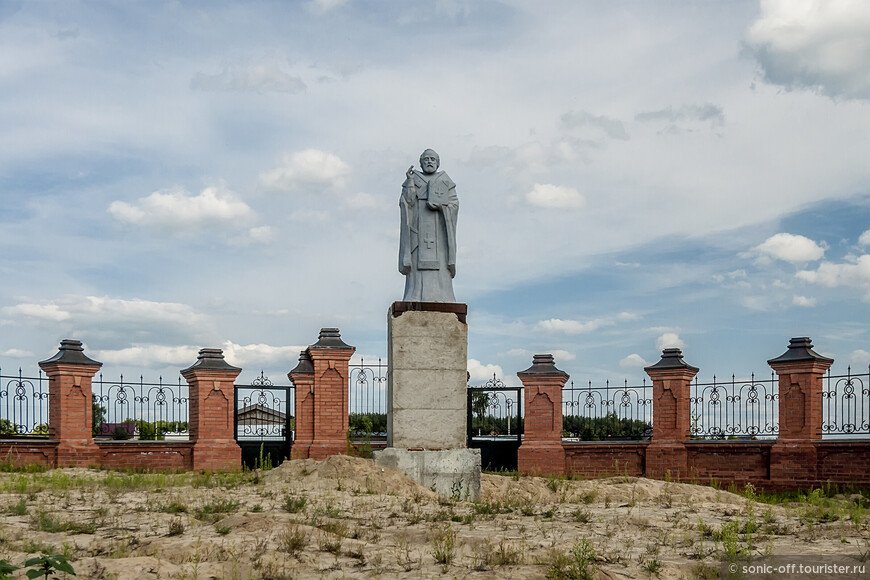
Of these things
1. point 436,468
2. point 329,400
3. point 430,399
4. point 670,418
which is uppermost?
point 430,399

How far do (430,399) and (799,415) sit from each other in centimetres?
651

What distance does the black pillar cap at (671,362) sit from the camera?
15.2 m

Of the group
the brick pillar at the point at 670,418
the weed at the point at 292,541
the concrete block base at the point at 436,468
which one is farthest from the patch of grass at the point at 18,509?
the brick pillar at the point at 670,418

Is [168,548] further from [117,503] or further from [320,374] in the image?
[320,374]

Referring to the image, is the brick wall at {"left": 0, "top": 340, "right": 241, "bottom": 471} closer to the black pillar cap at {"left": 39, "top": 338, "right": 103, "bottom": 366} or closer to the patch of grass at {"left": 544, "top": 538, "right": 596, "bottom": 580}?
the black pillar cap at {"left": 39, "top": 338, "right": 103, "bottom": 366}

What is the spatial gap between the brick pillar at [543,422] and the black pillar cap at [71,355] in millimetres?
7296

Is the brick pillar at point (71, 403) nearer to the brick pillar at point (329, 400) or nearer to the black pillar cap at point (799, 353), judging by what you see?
the brick pillar at point (329, 400)

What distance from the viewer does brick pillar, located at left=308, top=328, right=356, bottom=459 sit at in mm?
15320

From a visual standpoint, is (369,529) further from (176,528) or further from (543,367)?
(543,367)

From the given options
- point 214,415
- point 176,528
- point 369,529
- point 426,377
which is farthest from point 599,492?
point 214,415

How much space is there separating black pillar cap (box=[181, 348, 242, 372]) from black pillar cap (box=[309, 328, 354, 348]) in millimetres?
1506

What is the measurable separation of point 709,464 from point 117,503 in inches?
389

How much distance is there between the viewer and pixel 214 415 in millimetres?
15305

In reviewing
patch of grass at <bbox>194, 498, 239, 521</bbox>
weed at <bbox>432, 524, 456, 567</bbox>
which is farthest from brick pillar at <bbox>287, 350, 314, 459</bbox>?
weed at <bbox>432, 524, 456, 567</bbox>
